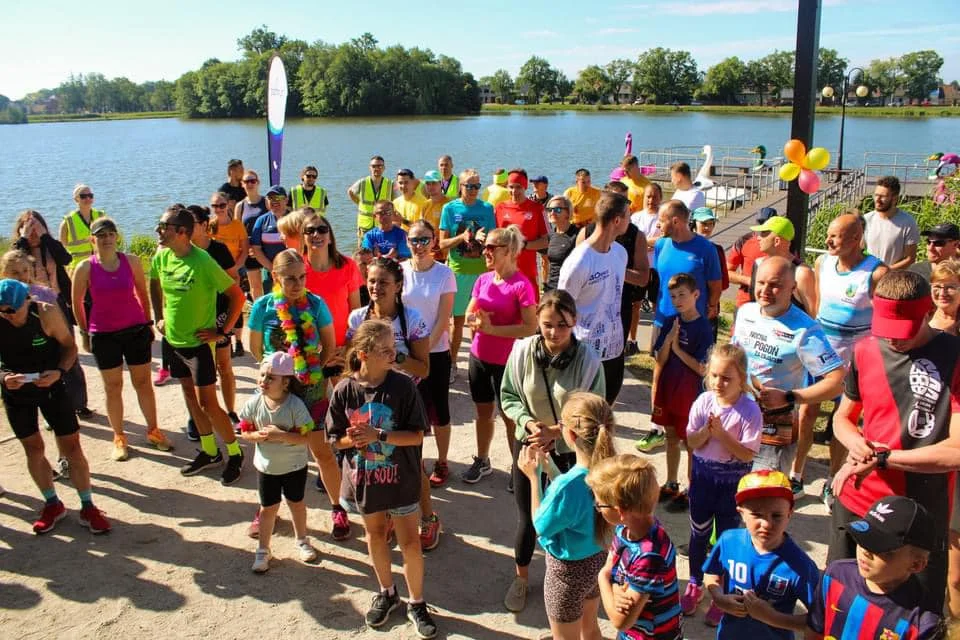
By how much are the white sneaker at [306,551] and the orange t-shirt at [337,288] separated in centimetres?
133

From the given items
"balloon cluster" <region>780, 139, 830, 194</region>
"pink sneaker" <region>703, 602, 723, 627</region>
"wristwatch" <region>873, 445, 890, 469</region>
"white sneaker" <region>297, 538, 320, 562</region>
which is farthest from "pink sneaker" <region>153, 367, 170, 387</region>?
"balloon cluster" <region>780, 139, 830, 194</region>

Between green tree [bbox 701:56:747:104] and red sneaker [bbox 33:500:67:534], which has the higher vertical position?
green tree [bbox 701:56:747:104]

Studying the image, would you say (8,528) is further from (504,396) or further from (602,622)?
(602,622)

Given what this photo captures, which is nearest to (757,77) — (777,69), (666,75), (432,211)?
(777,69)

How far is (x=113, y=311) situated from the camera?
485cm

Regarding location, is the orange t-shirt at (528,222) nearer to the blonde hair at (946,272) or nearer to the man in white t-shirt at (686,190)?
the man in white t-shirt at (686,190)

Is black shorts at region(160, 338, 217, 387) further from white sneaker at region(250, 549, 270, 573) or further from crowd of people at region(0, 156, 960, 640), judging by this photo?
white sneaker at region(250, 549, 270, 573)

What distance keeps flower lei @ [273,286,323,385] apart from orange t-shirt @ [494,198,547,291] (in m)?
3.03

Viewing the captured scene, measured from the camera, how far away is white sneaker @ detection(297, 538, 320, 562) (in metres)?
3.91

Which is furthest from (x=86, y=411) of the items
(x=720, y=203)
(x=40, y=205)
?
(x=40, y=205)

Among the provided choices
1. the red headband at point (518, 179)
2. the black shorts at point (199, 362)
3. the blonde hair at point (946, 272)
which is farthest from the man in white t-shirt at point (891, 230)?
the black shorts at point (199, 362)

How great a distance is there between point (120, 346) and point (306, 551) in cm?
221

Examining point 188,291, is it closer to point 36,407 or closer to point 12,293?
point 12,293

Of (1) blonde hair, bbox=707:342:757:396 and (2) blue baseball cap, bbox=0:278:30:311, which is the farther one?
(2) blue baseball cap, bbox=0:278:30:311
